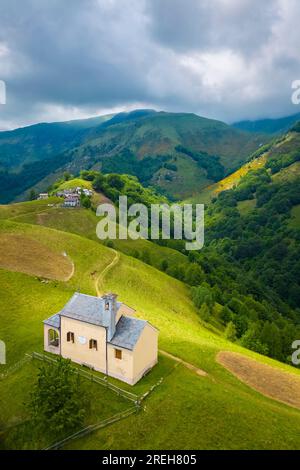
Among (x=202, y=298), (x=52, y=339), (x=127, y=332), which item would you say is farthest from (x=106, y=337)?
(x=202, y=298)

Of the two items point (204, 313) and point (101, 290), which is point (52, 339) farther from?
point (204, 313)

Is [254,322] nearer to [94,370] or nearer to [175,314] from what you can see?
[175,314]

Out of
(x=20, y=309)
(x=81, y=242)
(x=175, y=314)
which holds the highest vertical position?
(x=81, y=242)

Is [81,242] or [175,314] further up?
[81,242]

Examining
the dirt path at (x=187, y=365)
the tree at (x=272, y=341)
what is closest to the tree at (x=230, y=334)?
the tree at (x=272, y=341)
